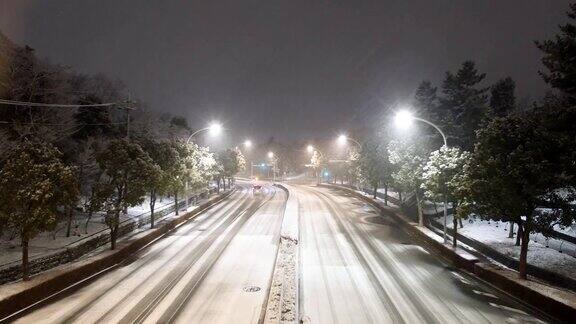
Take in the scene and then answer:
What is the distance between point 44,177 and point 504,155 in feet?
68.9

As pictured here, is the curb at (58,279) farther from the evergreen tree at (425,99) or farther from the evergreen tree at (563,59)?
the evergreen tree at (425,99)

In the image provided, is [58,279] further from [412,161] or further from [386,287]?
[412,161]

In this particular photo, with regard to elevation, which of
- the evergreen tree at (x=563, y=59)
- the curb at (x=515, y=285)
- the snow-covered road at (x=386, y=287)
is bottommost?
the snow-covered road at (x=386, y=287)

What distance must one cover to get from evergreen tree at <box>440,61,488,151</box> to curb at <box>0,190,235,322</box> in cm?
3402

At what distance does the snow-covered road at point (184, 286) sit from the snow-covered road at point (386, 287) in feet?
8.54

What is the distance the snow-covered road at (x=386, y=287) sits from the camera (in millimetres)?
16547

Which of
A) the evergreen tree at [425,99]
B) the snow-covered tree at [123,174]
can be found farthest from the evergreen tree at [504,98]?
the snow-covered tree at [123,174]

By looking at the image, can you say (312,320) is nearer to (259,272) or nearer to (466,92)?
(259,272)

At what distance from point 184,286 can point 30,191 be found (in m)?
7.93

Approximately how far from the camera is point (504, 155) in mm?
19891

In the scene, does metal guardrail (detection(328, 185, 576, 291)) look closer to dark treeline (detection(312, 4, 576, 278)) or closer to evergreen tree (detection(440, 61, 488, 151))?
dark treeline (detection(312, 4, 576, 278))

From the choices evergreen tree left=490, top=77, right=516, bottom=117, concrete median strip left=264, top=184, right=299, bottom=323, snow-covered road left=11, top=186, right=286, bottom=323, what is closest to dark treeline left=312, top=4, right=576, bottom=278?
concrete median strip left=264, top=184, right=299, bottom=323

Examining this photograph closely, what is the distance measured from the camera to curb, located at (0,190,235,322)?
16438 millimetres

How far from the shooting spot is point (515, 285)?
1897 cm
